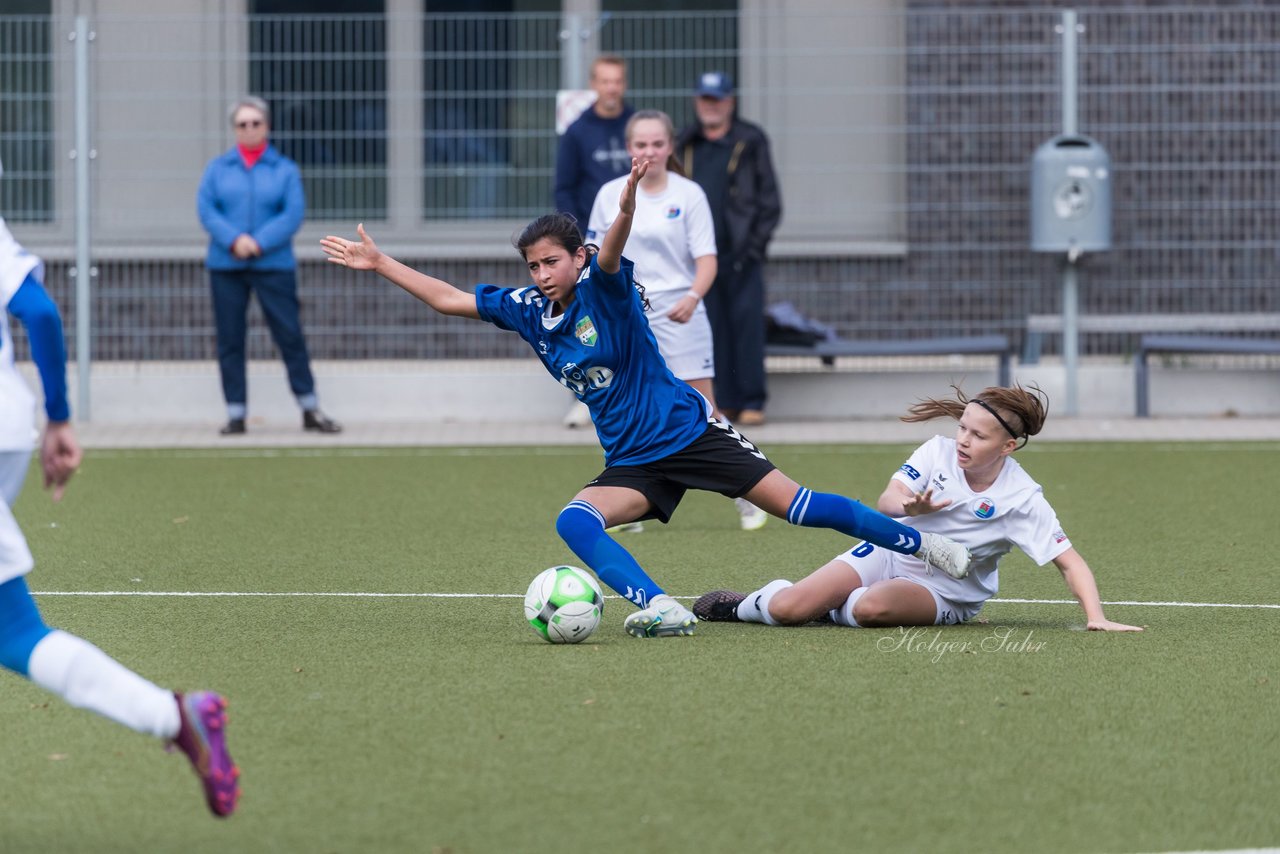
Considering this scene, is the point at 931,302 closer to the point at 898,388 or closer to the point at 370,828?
the point at 898,388

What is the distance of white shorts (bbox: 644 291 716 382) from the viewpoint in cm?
872

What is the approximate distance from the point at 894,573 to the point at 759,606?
43 cm

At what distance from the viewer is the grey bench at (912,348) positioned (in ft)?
43.0

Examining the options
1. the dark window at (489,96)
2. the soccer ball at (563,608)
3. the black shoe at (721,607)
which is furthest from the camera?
the dark window at (489,96)

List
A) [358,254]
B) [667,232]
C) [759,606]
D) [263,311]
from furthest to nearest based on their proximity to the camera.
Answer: [263,311]
[667,232]
[759,606]
[358,254]

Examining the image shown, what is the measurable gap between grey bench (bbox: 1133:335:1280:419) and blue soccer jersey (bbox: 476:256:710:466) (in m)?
7.36

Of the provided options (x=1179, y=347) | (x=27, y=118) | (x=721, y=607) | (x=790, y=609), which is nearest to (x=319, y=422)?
(x=27, y=118)

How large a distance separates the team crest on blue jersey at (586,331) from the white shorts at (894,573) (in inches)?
41.9

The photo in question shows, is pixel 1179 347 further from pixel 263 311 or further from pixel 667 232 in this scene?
pixel 263 311

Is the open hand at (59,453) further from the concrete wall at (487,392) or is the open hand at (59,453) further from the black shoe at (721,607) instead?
the concrete wall at (487,392)

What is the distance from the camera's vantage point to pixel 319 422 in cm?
1302

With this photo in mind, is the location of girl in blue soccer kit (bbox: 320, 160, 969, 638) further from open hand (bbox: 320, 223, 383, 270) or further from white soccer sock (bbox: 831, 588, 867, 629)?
white soccer sock (bbox: 831, 588, 867, 629)

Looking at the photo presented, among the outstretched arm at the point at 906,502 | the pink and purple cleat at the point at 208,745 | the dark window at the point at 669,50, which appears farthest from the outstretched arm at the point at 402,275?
the dark window at the point at 669,50

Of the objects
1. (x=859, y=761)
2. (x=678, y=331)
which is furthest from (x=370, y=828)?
(x=678, y=331)
